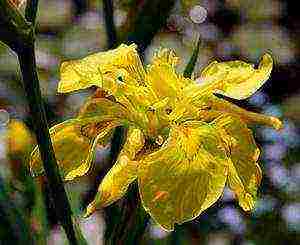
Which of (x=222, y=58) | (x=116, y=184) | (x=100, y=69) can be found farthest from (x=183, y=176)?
(x=222, y=58)

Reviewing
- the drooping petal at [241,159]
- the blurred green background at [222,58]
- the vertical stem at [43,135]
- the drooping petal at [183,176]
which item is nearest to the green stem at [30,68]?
the vertical stem at [43,135]

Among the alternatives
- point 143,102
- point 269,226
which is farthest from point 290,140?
point 143,102

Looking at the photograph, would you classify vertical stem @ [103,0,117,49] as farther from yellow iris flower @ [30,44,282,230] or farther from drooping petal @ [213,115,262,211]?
drooping petal @ [213,115,262,211]

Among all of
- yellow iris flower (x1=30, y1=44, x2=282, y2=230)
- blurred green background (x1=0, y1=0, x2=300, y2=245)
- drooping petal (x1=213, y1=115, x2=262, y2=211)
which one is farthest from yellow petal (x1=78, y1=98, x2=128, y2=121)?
blurred green background (x1=0, y1=0, x2=300, y2=245)

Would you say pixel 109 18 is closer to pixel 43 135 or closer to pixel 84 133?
pixel 84 133

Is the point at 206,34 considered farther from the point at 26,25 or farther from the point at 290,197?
the point at 26,25

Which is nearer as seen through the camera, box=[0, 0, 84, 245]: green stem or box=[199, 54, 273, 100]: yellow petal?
→ box=[0, 0, 84, 245]: green stem

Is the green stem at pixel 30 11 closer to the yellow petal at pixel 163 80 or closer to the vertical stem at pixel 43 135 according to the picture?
the vertical stem at pixel 43 135
